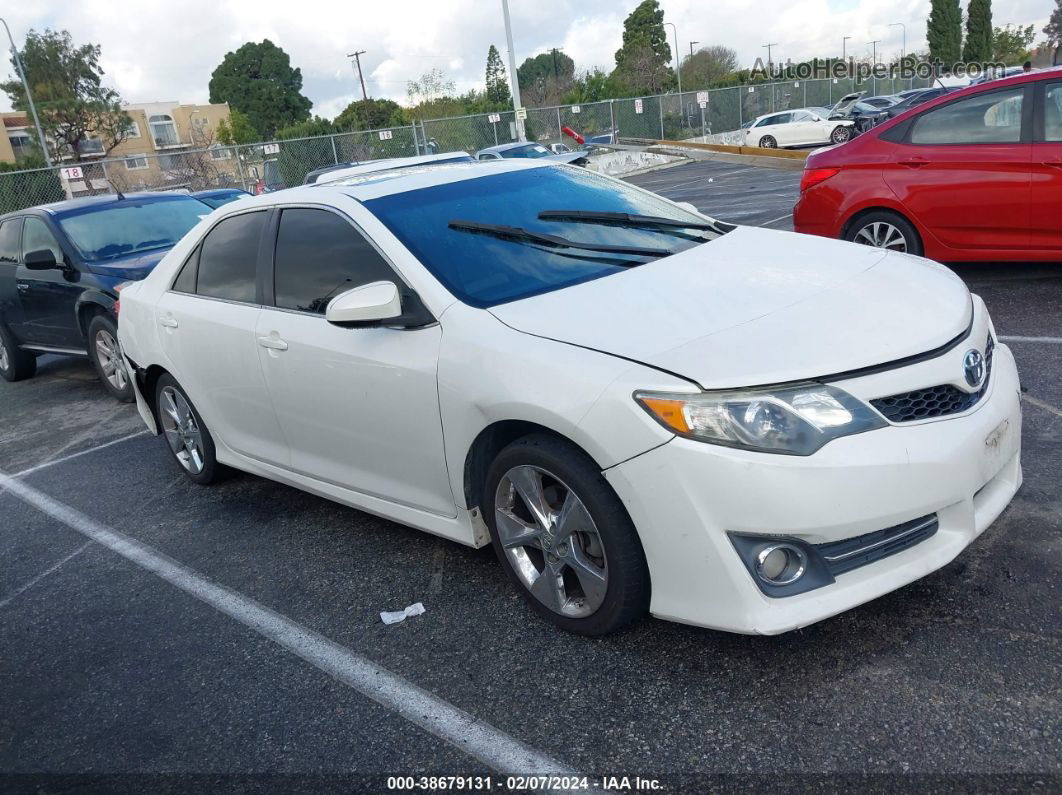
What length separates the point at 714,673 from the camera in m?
2.88

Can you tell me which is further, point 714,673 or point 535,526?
point 535,526

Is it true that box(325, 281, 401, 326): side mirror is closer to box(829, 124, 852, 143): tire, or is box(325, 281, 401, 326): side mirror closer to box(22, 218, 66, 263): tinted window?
box(22, 218, 66, 263): tinted window

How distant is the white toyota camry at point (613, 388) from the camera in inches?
102

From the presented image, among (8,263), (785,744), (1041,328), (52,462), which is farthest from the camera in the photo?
(8,263)

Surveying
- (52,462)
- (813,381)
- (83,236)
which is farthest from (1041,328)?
(83,236)

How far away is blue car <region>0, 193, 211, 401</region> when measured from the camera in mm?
7512

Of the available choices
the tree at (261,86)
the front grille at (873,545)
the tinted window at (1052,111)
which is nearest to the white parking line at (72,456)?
the front grille at (873,545)

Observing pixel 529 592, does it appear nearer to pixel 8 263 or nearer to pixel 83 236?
pixel 83 236

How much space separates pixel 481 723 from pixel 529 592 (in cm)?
58

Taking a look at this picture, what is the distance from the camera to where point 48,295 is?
802cm

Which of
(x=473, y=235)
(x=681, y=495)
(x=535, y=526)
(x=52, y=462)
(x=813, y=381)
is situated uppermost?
(x=473, y=235)

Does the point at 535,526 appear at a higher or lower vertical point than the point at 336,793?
higher

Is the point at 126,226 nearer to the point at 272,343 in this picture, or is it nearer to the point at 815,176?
the point at 272,343

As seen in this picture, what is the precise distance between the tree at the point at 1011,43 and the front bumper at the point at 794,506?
3526 inches
